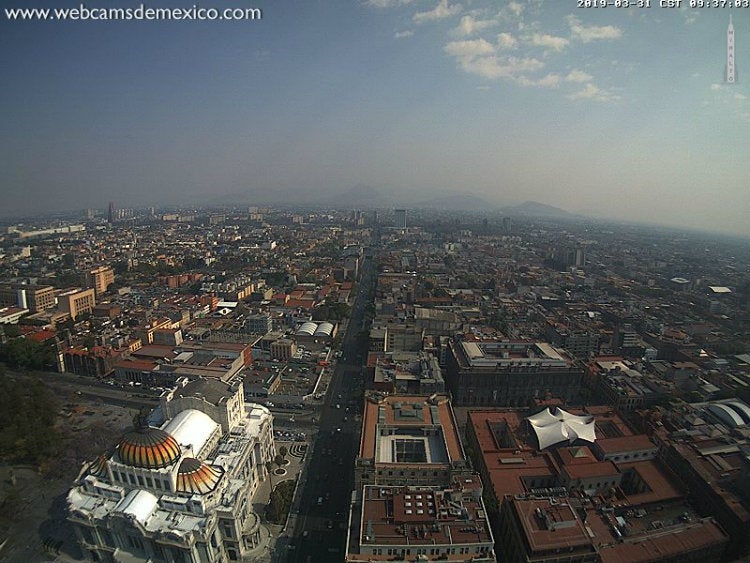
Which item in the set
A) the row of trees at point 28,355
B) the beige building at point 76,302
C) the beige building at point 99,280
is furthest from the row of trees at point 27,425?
the beige building at point 99,280

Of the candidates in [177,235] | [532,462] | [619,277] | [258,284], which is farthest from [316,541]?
→ [177,235]

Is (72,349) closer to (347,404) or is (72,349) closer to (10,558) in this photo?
(10,558)

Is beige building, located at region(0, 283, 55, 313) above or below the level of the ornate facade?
above

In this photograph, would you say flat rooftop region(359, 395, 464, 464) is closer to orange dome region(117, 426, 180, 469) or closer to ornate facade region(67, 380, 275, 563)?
ornate facade region(67, 380, 275, 563)

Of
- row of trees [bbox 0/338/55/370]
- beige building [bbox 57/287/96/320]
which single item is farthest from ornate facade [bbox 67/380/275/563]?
beige building [bbox 57/287/96/320]

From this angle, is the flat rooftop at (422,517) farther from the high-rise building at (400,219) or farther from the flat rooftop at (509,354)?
the high-rise building at (400,219)
